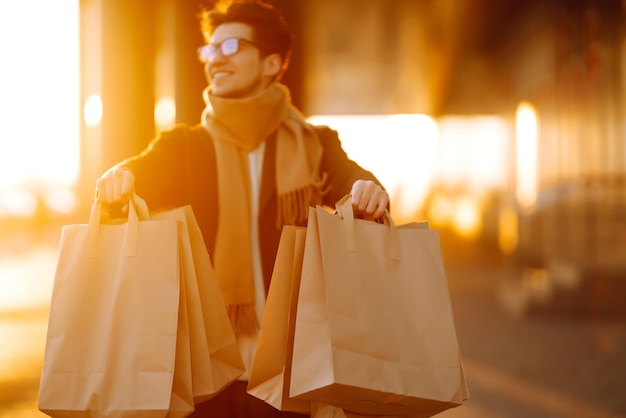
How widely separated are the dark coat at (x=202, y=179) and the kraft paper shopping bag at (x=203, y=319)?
0.29 m

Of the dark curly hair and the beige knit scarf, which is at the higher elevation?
the dark curly hair

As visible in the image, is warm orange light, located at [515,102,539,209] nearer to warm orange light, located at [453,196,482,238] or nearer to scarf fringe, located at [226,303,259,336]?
scarf fringe, located at [226,303,259,336]

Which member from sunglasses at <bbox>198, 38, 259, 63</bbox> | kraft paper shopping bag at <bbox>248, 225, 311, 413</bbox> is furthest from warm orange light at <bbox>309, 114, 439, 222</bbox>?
kraft paper shopping bag at <bbox>248, 225, 311, 413</bbox>

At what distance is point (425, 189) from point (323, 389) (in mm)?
30144

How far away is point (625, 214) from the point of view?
1029 centimetres

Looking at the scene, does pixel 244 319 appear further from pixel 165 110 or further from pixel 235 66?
pixel 165 110

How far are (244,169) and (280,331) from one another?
615mm

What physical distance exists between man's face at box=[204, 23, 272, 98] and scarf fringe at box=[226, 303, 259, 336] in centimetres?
66

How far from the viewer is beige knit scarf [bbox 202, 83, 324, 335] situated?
102 inches

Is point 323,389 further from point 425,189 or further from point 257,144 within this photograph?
point 425,189

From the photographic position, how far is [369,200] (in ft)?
7.61

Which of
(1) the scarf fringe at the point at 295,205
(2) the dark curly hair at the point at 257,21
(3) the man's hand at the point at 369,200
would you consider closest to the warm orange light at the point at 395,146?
(2) the dark curly hair at the point at 257,21

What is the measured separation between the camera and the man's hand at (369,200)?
2311 mm

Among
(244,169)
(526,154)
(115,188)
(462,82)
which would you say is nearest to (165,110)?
(244,169)
